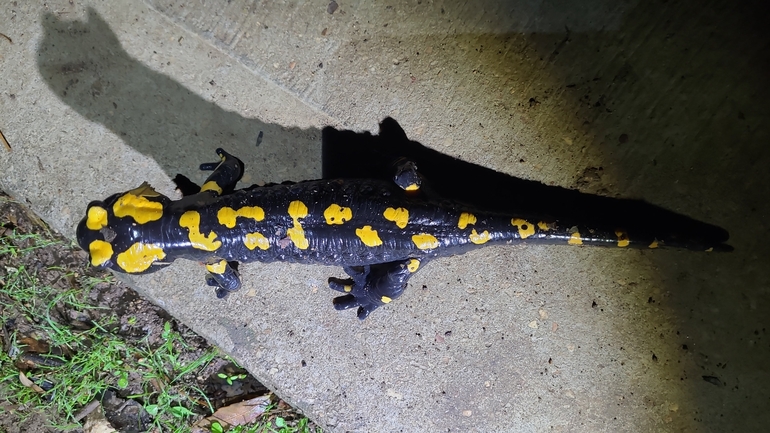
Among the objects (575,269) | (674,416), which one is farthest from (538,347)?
(674,416)

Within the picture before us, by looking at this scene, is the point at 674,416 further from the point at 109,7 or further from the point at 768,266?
the point at 109,7

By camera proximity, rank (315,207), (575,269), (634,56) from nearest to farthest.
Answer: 1. (315,207)
2. (634,56)
3. (575,269)

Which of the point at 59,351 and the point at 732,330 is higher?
the point at 732,330

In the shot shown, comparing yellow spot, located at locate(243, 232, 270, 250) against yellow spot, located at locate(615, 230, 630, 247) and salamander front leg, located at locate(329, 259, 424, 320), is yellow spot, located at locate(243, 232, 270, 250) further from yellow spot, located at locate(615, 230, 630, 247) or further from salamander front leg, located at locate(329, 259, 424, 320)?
yellow spot, located at locate(615, 230, 630, 247)

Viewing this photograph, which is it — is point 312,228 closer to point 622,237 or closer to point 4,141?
point 622,237

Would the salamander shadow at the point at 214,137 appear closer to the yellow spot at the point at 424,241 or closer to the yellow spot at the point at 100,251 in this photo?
the yellow spot at the point at 424,241

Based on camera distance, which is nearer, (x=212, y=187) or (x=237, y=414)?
(x=212, y=187)

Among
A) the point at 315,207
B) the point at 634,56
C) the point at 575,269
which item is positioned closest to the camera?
the point at 315,207

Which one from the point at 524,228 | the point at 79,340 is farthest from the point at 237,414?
the point at 524,228
